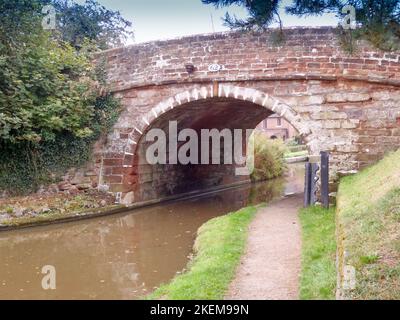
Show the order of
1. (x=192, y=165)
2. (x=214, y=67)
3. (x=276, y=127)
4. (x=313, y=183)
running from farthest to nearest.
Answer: (x=276, y=127) → (x=192, y=165) → (x=214, y=67) → (x=313, y=183)

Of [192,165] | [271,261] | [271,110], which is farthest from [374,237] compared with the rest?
[192,165]

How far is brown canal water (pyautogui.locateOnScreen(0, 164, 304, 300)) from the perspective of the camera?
5982mm

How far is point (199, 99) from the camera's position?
10953mm

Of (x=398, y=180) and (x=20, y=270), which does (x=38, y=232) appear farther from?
(x=398, y=180)

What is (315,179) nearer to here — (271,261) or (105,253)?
(271,261)

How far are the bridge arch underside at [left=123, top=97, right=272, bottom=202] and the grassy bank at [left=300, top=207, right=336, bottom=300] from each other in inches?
178

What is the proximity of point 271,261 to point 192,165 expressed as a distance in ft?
31.0

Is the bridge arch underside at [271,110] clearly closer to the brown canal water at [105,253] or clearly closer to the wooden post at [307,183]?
the wooden post at [307,183]

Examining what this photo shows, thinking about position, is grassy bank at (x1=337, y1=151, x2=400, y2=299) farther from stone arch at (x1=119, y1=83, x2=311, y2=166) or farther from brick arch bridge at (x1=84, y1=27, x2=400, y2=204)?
stone arch at (x1=119, y1=83, x2=311, y2=166)

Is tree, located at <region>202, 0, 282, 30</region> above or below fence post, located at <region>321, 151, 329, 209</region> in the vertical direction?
above

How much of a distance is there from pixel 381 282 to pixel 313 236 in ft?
11.3

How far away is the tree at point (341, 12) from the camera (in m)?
3.87

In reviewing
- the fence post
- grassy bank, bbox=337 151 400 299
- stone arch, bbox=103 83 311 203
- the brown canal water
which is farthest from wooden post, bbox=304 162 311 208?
the brown canal water
